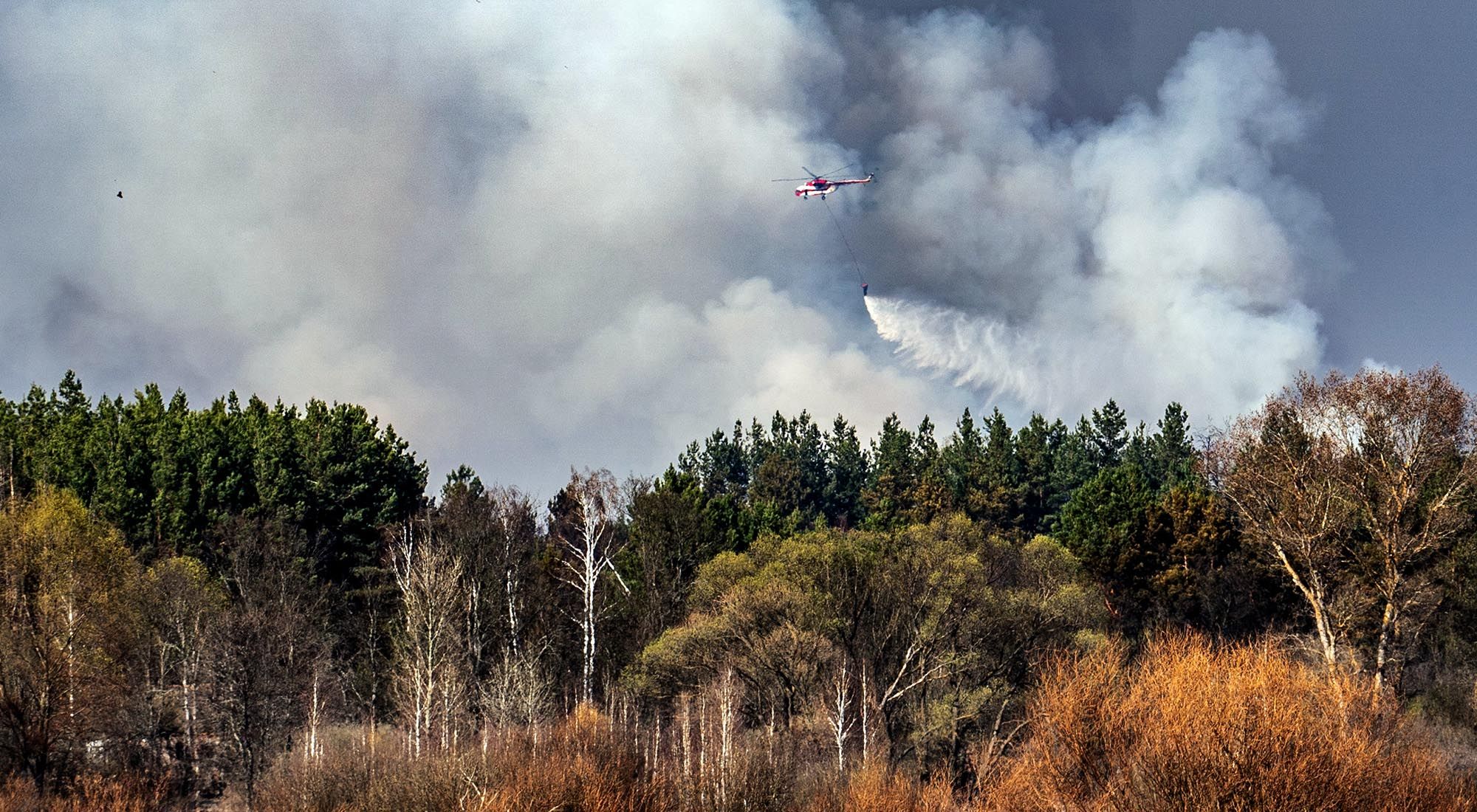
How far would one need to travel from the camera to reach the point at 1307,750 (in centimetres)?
2077

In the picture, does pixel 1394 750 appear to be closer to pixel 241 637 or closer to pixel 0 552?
pixel 241 637

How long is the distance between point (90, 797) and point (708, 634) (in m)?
24.6

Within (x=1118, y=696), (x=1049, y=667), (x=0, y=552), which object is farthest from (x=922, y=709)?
(x=0, y=552)

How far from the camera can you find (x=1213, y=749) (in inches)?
814

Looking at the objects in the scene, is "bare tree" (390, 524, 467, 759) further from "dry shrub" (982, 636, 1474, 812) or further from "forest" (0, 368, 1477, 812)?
"dry shrub" (982, 636, 1474, 812)

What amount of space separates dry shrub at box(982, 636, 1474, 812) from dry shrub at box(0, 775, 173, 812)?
2519 cm

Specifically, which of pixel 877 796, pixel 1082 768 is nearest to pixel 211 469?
pixel 877 796

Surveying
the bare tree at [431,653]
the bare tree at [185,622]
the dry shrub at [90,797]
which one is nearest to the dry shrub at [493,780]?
the dry shrub at [90,797]

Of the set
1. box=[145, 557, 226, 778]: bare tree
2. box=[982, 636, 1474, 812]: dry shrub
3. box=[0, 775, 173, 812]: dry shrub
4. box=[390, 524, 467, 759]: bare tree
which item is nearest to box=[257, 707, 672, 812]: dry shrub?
box=[0, 775, 173, 812]: dry shrub

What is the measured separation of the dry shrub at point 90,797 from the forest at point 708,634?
0.34m

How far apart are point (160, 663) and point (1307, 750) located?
1806 inches

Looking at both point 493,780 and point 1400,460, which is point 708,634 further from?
point 1400,460

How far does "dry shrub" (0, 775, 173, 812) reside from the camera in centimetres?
3041

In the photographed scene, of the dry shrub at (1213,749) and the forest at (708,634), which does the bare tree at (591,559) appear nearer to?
the forest at (708,634)
